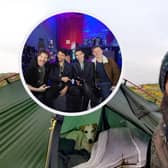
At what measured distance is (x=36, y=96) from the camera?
1384 millimetres

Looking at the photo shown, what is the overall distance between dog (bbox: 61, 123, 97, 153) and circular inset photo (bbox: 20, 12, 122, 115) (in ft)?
4.53

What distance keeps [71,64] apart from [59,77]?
0.22ft

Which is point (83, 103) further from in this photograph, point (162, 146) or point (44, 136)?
point (44, 136)

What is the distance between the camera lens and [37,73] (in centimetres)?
138

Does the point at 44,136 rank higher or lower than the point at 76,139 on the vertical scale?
higher

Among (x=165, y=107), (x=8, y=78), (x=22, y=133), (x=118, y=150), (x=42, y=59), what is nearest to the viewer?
(x=165, y=107)

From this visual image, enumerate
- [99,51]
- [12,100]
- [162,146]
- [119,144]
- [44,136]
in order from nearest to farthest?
[162,146] → [99,51] → [44,136] → [12,100] → [119,144]

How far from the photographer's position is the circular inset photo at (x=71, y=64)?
137 centimetres

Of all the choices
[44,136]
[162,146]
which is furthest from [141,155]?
[162,146]

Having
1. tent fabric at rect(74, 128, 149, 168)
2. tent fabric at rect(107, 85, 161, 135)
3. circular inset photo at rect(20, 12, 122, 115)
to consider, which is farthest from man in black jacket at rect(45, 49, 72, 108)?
tent fabric at rect(107, 85, 161, 135)

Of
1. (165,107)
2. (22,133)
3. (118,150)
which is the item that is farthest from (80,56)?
(118,150)

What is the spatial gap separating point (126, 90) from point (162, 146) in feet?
6.44

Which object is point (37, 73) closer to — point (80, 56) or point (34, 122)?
point (80, 56)

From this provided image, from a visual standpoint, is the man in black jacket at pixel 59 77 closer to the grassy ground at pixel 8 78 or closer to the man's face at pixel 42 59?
the man's face at pixel 42 59
